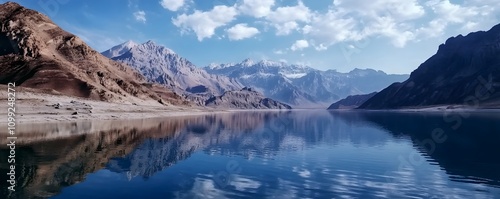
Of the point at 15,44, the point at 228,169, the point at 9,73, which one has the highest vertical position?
the point at 15,44

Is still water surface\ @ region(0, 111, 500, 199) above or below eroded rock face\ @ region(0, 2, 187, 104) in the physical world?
below

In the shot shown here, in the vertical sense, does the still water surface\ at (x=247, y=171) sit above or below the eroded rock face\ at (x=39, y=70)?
below

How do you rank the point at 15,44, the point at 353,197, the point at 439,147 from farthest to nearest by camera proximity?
the point at 15,44 → the point at 439,147 → the point at 353,197

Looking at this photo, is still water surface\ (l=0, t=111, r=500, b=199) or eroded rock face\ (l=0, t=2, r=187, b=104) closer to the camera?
still water surface\ (l=0, t=111, r=500, b=199)

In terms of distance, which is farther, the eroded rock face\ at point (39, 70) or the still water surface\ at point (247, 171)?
the eroded rock face\ at point (39, 70)

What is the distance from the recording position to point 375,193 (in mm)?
29125

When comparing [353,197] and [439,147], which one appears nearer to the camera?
[353,197]

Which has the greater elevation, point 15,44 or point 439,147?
point 15,44

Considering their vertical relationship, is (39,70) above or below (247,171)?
above

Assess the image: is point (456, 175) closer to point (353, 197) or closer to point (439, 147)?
point (353, 197)

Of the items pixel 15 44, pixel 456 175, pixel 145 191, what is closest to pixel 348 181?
pixel 456 175

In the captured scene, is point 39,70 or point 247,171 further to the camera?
point 39,70

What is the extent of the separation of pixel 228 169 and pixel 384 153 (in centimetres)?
2724

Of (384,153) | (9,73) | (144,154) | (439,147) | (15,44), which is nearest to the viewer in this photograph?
(144,154)
